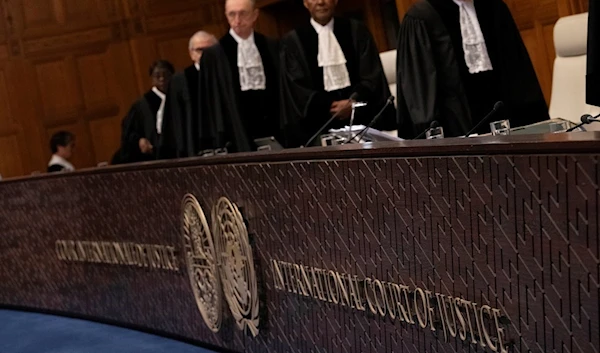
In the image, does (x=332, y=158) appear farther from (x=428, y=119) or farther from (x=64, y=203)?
(x=64, y=203)

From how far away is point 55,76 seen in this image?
13.5 m

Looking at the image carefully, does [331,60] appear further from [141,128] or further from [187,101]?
[141,128]

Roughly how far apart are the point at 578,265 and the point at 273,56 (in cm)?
544

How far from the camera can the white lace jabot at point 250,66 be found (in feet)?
26.3

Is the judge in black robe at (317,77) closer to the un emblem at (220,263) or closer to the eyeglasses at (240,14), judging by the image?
the eyeglasses at (240,14)

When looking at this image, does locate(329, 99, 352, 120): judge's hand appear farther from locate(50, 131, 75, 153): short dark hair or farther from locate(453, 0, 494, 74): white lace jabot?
locate(50, 131, 75, 153): short dark hair

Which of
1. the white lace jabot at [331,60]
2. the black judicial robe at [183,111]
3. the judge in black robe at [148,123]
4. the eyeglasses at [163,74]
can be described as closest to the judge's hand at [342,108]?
the white lace jabot at [331,60]

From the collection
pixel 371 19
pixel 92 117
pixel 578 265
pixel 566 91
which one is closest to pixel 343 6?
pixel 371 19

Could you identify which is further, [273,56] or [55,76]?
[55,76]

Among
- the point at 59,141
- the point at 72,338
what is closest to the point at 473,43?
the point at 72,338

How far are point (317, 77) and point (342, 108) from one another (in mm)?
790

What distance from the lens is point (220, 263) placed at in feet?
17.9

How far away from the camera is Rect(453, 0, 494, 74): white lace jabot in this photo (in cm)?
607

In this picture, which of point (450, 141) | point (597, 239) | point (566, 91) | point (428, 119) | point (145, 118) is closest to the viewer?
point (597, 239)
